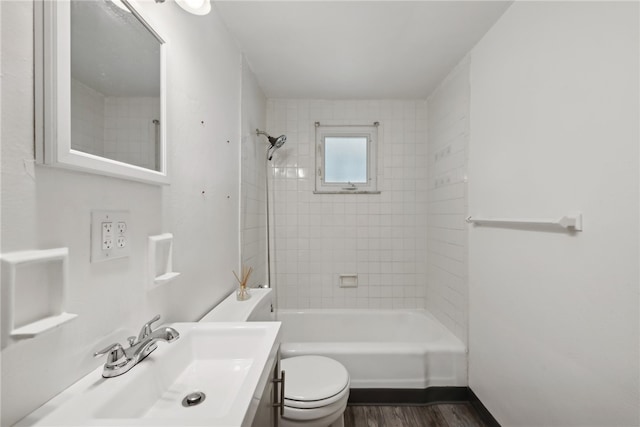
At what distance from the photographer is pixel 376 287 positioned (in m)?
2.70

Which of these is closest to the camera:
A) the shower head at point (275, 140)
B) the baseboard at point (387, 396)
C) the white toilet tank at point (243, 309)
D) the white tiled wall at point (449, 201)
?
the white toilet tank at point (243, 309)

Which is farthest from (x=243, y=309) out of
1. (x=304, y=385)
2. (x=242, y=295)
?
(x=304, y=385)

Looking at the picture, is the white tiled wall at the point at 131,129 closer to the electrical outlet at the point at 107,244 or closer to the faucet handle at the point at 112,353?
the electrical outlet at the point at 107,244

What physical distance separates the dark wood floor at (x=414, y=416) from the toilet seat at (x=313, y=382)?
0.43 metres

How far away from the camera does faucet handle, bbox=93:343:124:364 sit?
0.72 meters

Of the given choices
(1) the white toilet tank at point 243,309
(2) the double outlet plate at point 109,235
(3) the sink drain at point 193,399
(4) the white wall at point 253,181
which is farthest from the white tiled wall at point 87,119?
(4) the white wall at point 253,181

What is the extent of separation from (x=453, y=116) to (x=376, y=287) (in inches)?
60.9

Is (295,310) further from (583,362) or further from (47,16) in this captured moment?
(47,16)

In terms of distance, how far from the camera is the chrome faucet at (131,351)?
0.71 m

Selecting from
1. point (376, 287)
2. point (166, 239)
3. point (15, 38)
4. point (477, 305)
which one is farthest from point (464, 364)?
point (15, 38)

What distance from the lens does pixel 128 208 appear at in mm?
844

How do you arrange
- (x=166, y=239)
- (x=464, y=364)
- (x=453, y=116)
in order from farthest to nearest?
(x=453, y=116), (x=464, y=364), (x=166, y=239)

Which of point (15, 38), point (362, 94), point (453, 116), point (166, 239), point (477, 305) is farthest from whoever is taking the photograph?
point (362, 94)

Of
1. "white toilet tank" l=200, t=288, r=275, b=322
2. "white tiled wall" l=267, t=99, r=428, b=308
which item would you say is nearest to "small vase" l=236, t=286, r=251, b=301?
"white toilet tank" l=200, t=288, r=275, b=322
